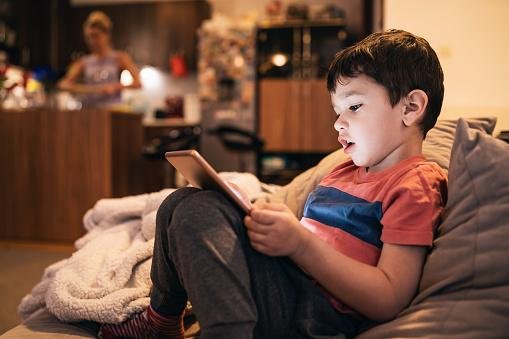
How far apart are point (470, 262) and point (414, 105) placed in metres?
0.29

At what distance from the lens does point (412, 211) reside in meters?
0.76

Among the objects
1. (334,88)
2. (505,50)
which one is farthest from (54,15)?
(334,88)

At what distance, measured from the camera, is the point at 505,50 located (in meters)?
2.52

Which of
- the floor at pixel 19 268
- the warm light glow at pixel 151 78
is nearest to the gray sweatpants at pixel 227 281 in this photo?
the floor at pixel 19 268

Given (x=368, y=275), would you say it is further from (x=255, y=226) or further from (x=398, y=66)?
(x=398, y=66)

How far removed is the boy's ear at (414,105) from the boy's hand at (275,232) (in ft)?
0.99

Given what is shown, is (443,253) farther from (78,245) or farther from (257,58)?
(257,58)

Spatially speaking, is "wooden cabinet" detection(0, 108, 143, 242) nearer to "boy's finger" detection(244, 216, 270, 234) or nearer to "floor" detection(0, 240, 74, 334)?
"floor" detection(0, 240, 74, 334)

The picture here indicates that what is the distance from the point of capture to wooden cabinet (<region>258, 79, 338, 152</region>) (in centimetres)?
479

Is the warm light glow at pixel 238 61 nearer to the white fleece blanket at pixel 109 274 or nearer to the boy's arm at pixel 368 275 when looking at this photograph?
the white fleece blanket at pixel 109 274

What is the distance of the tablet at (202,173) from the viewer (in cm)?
69

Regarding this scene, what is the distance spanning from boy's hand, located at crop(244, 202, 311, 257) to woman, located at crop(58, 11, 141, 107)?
115 inches

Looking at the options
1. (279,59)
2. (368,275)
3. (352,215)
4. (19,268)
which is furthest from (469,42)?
(19,268)

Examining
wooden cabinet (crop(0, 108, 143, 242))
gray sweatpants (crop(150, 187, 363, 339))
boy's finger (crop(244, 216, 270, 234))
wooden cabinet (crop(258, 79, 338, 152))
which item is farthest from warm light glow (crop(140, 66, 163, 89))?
boy's finger (crop(244, 216, 270, 234))
